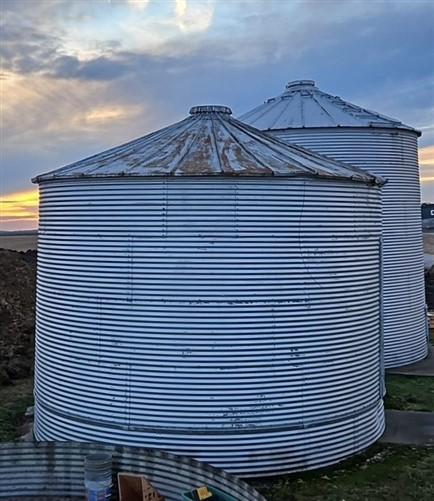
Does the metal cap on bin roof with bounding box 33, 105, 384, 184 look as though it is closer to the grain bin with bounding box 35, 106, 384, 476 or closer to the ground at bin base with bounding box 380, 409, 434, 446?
the grain bin with bounding box 35, 106, 384, 476

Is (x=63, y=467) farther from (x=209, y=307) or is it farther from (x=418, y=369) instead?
(x=418, y=369)

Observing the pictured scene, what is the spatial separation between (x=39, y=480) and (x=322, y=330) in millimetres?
4725

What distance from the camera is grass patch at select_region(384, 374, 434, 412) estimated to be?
45.6 feet

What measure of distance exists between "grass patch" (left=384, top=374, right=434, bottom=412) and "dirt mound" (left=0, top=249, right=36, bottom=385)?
30.1 feet

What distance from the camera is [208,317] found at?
9516 mm

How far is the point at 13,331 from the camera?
21312mm

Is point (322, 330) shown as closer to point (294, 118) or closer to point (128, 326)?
point (128, 326)

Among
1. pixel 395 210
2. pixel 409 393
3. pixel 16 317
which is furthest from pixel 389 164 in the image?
pixel 16 317

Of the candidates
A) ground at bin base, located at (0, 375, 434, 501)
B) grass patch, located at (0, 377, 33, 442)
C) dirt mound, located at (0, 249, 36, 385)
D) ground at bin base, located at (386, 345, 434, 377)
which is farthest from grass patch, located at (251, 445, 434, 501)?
dirt mound, located at (0, 249, 36, 385)

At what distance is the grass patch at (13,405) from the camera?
1226cm

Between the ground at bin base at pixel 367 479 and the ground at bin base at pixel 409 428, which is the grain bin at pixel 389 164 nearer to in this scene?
the ground at bin base at pixel 409 428

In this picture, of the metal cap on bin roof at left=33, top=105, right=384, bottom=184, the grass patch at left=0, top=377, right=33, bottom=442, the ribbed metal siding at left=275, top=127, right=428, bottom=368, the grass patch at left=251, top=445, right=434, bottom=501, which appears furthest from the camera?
the ribbed metal siding at left=275, top=127, right=428, bottom=368

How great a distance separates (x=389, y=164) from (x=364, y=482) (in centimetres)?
949

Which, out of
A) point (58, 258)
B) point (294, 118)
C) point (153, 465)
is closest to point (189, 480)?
point (153, 465)
